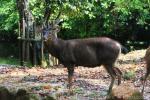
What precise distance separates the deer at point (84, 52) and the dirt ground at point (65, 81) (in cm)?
52

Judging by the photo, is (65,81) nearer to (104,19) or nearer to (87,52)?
(87,52)

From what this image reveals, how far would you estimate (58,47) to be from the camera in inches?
473

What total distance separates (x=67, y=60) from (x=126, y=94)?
9.32 ft

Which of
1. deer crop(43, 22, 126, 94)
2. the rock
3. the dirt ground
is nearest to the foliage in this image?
the dirt ground

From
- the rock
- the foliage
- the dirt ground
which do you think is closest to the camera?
the rock

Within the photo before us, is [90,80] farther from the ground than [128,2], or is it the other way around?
[128,2]

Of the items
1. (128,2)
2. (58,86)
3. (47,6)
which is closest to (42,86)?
(58,86)

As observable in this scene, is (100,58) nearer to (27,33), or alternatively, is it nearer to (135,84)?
(135,84)

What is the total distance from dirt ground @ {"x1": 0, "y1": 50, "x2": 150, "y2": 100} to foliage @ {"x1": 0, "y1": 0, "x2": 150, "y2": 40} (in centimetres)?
1094

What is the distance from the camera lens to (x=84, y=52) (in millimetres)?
11945

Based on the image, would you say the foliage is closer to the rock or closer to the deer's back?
the deer's back

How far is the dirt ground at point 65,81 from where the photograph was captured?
11.4 metres

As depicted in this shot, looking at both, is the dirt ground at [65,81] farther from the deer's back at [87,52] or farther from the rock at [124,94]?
the rock at [124,94]

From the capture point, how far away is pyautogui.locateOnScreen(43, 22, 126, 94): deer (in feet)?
38.2
